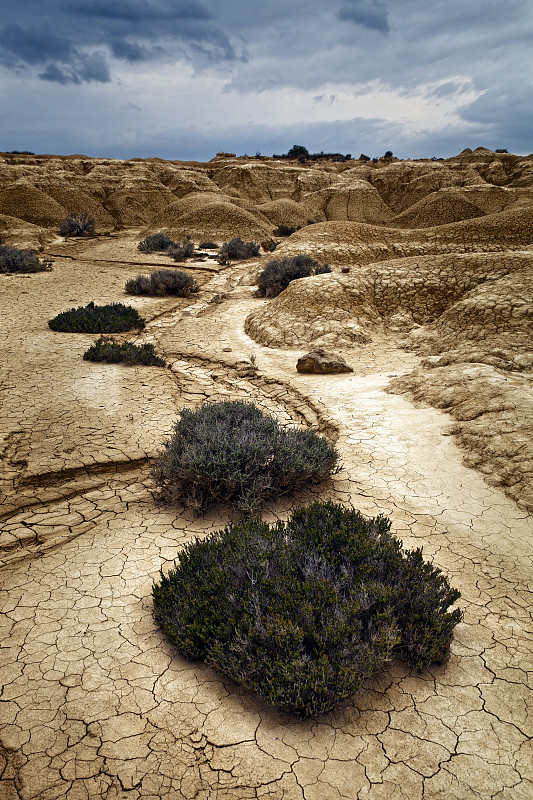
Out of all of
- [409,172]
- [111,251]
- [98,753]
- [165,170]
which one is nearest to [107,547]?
[98,753]

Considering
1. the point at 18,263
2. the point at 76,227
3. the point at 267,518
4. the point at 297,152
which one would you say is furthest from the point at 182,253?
the point at 297,152

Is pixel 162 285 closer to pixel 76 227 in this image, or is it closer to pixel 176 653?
pixel 176 653

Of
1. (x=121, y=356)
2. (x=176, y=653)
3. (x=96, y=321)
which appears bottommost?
(x=176, y=653)

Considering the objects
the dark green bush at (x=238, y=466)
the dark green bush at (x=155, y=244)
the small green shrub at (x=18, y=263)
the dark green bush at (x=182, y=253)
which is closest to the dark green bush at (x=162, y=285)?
the small green shrub at (x=18, y=263)

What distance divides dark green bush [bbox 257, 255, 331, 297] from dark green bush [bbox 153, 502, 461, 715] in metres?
9.37

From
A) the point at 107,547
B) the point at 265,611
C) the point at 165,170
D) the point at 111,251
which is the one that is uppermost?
the point at 165,170

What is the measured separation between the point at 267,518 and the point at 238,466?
0.52 metres

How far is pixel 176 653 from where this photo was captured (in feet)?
7.91

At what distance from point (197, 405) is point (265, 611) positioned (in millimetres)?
3880

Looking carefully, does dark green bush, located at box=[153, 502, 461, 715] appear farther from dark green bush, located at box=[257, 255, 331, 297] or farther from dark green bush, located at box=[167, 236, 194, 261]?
dark green bush, located at box=[167, 236, 194, 261]

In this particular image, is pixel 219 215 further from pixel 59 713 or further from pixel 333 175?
pixel 59 713

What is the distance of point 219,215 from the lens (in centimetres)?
2359

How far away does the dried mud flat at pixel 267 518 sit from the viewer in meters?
1.86

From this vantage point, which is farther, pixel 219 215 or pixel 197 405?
pixel 219 215
